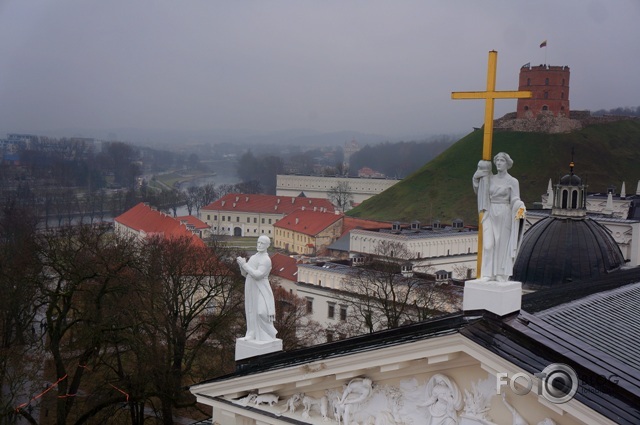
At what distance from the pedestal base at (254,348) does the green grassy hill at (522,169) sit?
122769 mm

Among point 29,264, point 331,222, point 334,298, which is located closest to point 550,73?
point 331,222

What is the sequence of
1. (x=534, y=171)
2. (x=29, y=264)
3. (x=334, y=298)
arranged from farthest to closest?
(x=534, y=171)
(x=334, y=298)
(x=29, y=264)

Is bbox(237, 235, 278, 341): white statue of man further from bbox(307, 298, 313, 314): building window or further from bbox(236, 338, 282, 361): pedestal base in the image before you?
bbox(307, 298, 313, 314): building window

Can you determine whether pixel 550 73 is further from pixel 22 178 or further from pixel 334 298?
pixel 22 178

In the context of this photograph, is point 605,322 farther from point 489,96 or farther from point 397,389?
point 397,389

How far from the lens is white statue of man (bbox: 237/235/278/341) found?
1476 centimetres

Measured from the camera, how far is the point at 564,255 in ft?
162

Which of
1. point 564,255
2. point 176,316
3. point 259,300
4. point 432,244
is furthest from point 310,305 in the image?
point 259,300

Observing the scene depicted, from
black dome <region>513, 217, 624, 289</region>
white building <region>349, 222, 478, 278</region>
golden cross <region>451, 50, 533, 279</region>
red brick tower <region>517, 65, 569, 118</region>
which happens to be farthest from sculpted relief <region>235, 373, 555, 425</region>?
red brick tower <region>517, 65, 569, 118</region>

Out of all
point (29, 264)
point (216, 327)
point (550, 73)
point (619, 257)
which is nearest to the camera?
point (216, 327)

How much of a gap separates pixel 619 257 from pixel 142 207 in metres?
→ 96.0

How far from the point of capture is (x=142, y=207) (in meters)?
132

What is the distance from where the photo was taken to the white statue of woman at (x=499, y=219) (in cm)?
1187

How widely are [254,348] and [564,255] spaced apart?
3892cm
